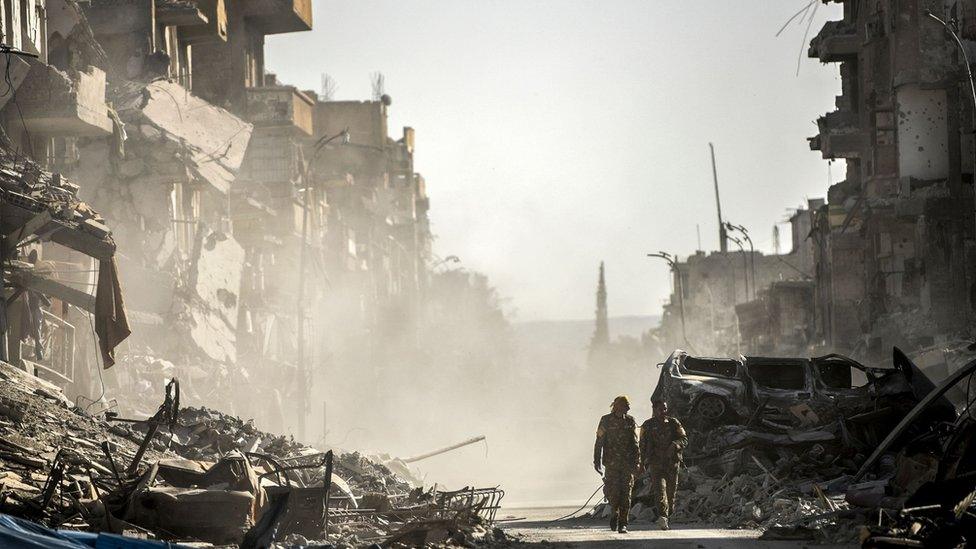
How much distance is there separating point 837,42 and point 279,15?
2592 cm

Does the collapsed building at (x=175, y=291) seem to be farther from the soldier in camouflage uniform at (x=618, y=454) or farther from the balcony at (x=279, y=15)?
the soldier in camouflage uniform at (x=618, y=454)

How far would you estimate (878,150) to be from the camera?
47.0 metres

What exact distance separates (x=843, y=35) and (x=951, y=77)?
36.0 ft

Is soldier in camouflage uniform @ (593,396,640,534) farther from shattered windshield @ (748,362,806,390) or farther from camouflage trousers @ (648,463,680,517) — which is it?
shattered windshield @ (748,362,806,390)

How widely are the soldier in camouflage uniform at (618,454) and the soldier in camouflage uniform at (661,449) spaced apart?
0.85 m

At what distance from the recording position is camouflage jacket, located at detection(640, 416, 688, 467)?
18672 mm

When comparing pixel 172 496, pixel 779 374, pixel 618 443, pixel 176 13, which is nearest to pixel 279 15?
pixel 176 13

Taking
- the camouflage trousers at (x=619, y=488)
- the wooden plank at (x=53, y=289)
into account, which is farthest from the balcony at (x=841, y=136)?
the camouflage trousers at (x=619, y=488)

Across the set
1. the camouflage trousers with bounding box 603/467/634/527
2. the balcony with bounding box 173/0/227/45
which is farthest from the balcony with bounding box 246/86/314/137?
the camouflage trousers with bounding box 603/467/634/527

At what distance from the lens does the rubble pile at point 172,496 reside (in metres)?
14.3

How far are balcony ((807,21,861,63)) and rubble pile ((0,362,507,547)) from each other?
37.6m

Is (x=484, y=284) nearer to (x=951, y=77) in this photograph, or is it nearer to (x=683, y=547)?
(x=951, y=77)

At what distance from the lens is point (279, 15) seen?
6462 centimetres

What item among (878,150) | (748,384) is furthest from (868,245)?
(748,384)
